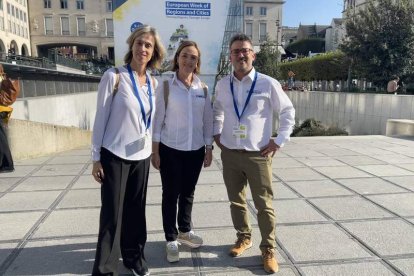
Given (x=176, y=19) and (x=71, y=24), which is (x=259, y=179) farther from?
(x=71, y=24)

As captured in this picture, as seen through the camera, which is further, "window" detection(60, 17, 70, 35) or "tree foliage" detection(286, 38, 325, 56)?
"tree foliage" detection(286, 38, 325, 56)

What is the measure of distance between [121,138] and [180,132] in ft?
1.84

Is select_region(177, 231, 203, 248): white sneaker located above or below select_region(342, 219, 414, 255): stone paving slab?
above

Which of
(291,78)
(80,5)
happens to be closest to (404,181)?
(291,78)

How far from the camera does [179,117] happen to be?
3.09 metres

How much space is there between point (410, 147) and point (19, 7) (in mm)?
66058

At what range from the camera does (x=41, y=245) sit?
3.50m

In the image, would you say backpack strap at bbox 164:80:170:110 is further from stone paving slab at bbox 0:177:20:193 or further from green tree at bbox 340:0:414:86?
green tree at bbox 340:0:414:86

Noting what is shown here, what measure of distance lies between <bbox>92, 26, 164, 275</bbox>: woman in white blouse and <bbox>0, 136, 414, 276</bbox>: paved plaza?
51 centimetres

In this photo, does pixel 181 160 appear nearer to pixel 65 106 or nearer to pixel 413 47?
pixel 65 106

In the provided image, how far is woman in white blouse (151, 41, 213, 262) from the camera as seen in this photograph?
3076 mm

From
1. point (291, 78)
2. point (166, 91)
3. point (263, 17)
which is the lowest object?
point (166, 91)

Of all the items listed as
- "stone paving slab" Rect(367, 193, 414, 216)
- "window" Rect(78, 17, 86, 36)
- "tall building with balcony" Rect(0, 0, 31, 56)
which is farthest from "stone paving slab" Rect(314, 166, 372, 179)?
"window" Rect(78, 17, 86, 36)

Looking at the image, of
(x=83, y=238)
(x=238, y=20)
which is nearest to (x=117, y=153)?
(x=83, y=238)
